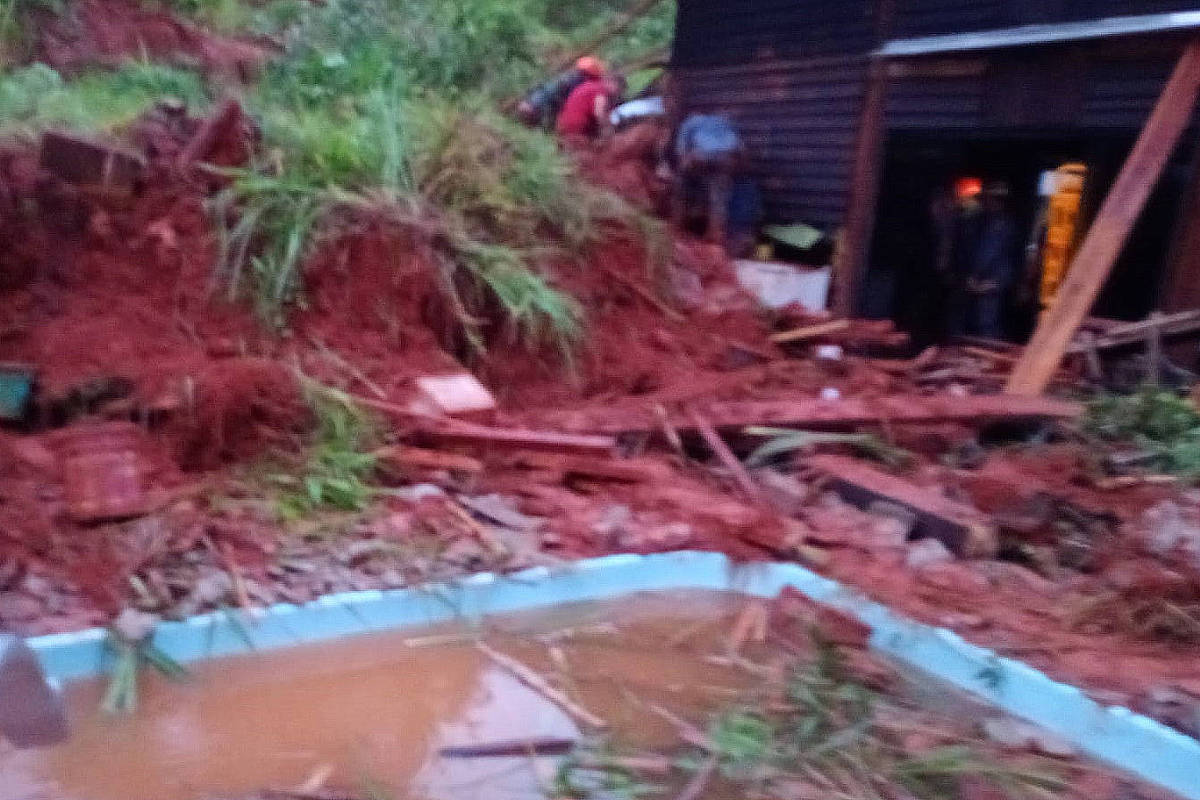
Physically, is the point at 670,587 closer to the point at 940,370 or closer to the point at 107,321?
the point at 107,321

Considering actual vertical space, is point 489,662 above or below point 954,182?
below

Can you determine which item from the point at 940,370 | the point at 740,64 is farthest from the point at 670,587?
the point at 740,64

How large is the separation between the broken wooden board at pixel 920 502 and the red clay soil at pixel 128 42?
749cm

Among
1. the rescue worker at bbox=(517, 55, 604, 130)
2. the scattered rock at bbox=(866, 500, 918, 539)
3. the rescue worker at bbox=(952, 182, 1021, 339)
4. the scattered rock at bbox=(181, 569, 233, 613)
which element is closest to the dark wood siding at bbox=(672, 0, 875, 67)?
the rescue worker at bbox=(517, 55, 604, 130)

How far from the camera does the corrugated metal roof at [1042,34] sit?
273 inches

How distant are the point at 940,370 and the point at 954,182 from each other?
6.94 feet

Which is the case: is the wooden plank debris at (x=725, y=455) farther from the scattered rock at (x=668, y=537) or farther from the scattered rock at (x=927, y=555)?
the scattered rock at (x=927, y=555)

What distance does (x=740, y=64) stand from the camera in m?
10.5

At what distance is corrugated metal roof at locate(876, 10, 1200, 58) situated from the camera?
694 centimetres

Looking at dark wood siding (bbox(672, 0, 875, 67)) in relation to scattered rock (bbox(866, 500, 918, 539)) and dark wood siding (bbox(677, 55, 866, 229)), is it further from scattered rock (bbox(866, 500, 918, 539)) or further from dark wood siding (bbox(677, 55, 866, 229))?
scattered rock (bbox(866, 500, 918, 539))

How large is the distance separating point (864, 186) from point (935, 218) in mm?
658

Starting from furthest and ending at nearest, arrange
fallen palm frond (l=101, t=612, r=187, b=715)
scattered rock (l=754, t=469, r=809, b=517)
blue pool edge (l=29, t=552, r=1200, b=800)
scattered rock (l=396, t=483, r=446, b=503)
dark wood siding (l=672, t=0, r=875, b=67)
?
dark wood siding (l=672, t=0, r=875, b=67) → scattered rock (l=754, t=469, r=809, b=517) → scattered rock (l=396, t=483, r=446, b=503) → fallen palm frond (l=101, t=612, r=187, b=715) → blue pool edge (l=29, t=552, r=1200, b=800)

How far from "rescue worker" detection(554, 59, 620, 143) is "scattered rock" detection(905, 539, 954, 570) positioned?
6.28m

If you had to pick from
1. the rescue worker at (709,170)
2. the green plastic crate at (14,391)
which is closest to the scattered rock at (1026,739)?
the green plastic crate at (14,391)
